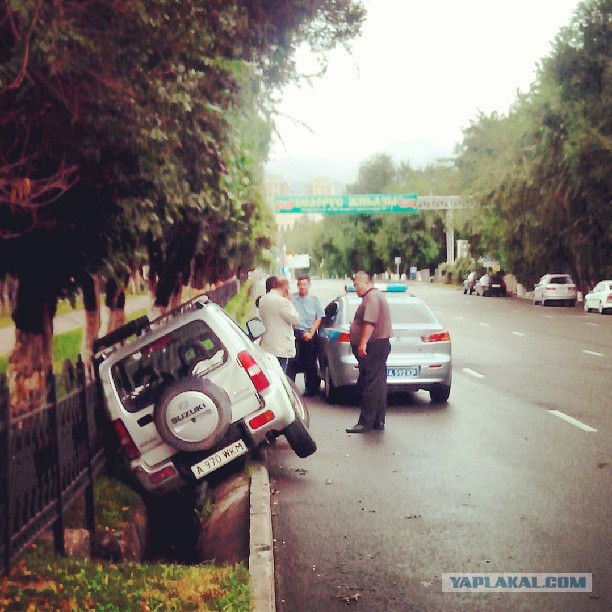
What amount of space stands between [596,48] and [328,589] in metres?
38.4

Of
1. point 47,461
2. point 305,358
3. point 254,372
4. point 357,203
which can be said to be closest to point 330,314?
point 305,358

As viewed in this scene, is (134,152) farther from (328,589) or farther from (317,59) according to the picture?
(317,59)

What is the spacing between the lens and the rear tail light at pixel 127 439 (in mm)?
7992

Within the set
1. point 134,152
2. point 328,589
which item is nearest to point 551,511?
point 328,589

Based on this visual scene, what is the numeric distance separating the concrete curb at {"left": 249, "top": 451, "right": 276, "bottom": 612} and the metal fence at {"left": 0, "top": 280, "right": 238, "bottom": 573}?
1.15 metres

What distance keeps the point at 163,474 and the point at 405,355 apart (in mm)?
6275

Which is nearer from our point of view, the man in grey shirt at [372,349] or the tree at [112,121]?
the tree at [112,121]

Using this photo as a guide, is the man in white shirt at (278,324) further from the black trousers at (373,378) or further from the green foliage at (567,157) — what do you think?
the green foliage at (567,157)

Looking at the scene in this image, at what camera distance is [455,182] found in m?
79.6

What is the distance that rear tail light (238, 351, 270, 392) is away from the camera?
8094 mm

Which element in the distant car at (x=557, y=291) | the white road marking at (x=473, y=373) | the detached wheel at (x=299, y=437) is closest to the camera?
the detached wheel at (x=299, y=437)

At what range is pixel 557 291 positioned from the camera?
163 feet

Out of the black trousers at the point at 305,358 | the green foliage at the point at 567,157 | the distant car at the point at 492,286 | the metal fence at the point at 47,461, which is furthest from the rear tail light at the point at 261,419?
the distant car at the point at 492,286

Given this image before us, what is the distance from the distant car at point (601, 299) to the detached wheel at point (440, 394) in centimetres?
2839
